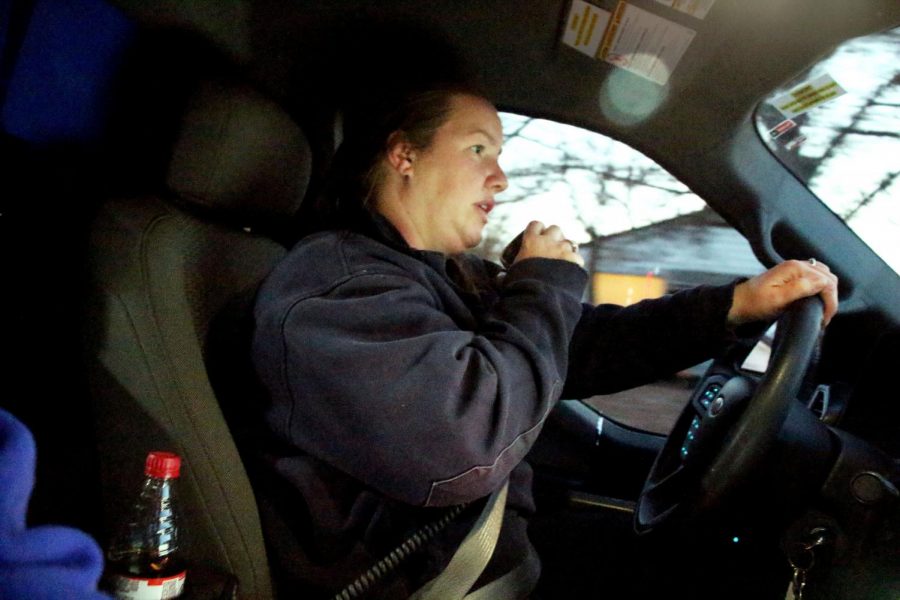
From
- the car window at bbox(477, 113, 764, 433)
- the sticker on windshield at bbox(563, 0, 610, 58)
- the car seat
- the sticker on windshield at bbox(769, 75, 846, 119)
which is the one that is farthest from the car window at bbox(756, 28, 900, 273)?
the car seat

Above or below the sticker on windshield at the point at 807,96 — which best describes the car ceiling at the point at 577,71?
below

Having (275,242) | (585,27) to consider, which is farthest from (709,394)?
(275,242)

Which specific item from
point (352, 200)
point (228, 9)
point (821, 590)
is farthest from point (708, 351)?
point (228, 9)

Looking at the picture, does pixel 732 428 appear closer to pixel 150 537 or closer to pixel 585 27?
pixel 585 27

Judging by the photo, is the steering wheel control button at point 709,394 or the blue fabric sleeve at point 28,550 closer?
the blue fabric sleeve at point 28,550

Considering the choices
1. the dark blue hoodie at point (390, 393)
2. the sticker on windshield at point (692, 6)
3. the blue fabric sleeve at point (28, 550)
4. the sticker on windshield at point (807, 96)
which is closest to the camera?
the blue fabric sleeve at point (28, 550)

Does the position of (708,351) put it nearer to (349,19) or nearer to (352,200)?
(352,200)

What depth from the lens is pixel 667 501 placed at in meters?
1.51

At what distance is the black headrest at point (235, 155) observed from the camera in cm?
134

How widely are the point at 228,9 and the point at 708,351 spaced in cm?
125

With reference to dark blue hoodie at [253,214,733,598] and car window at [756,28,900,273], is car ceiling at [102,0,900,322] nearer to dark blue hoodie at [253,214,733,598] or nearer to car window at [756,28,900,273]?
car window at [756,28,900,273]

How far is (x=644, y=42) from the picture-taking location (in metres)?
1.58

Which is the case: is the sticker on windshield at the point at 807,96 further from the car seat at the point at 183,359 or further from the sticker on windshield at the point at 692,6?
the car seat at the point at 183,359

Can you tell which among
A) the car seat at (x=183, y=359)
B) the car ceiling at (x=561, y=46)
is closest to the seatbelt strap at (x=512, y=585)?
the car seat at (x=183, y=359)
